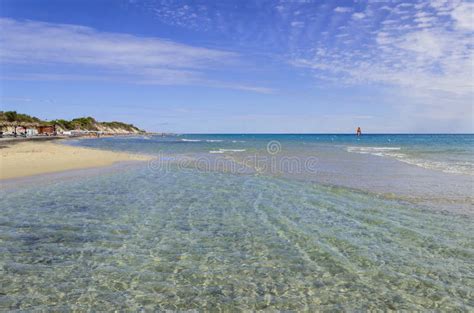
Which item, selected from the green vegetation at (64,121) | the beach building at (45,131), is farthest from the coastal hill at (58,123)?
the beach building at (45,131)

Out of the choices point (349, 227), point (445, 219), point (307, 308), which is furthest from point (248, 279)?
point (445, 219)

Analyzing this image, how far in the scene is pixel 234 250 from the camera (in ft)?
25.1

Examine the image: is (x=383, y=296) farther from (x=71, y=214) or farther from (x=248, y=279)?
(x=71, y=214)

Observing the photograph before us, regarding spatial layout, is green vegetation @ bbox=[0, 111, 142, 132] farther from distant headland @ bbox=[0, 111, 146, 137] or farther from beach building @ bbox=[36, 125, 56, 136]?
beach building @ bbox=[36, 125, 56, 136]

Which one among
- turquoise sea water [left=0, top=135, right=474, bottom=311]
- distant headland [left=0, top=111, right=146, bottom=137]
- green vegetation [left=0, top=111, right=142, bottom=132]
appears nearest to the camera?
turquoise sea water [left=0, top=135, right=474, bottom=311]

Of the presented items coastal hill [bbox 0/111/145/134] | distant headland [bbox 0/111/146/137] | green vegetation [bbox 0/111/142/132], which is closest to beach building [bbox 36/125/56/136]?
distant headland [bbox 0/111/146/137]

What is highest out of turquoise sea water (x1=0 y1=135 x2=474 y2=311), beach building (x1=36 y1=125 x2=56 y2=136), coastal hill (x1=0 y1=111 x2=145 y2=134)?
coastal hill (x1=0 y1=111 x2=145 y2=134)

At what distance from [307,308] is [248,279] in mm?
1249

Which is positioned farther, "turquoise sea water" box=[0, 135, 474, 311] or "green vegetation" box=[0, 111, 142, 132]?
"green vegetation" box=[0, 111, 142, 132]

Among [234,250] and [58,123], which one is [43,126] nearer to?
[58,123]

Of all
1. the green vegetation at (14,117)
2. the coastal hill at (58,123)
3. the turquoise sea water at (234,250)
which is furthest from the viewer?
the green vegetation at (14,117)

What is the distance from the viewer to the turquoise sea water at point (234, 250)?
18.2 ft

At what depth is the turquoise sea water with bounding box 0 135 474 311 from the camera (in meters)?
5.54

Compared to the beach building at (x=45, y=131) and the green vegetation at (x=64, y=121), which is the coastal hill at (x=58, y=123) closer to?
the green vegetation at (x=64, y=121)
